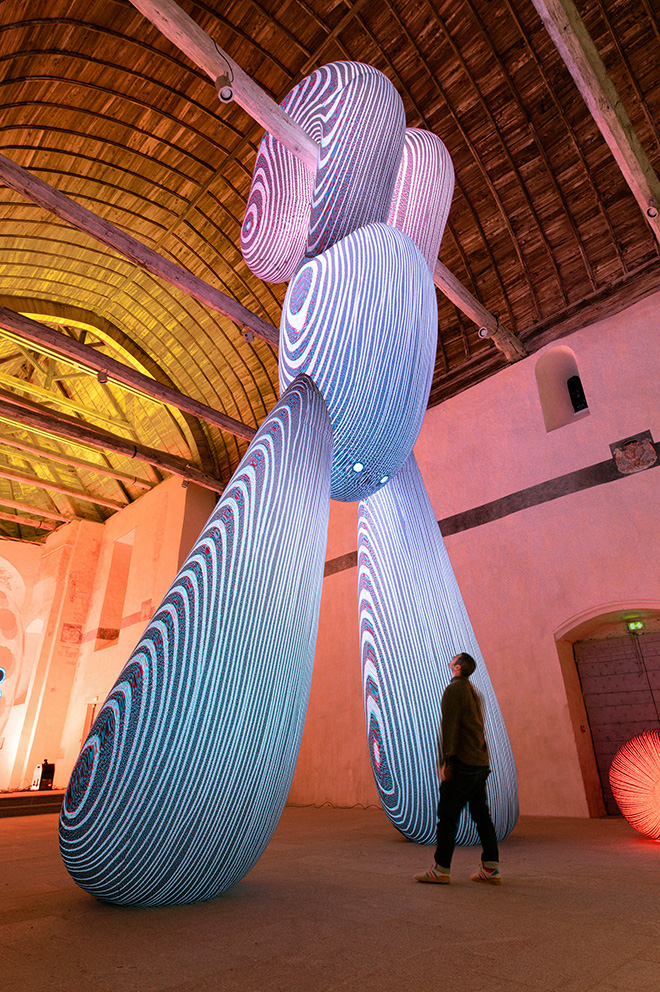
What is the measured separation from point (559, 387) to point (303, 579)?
6.16m

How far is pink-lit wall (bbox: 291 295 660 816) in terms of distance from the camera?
6.09m

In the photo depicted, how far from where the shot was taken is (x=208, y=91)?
749 cm

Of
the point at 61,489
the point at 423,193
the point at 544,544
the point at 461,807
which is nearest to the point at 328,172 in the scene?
the point at 423,193

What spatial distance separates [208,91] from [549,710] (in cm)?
864

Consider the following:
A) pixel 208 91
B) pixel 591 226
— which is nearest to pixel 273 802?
pixel 591 226

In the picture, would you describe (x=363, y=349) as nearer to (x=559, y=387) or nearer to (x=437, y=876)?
(x=437, y=876)

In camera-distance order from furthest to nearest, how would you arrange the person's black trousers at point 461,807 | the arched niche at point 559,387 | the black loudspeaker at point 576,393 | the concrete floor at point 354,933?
the black loudspeaker at point 576,393 → the arched niche at point 559,387 → the person's black trousers at point 461,807 → the concrete floor at point 354,933

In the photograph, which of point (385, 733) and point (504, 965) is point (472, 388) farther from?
point (504, 965)

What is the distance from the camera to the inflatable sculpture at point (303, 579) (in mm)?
2250

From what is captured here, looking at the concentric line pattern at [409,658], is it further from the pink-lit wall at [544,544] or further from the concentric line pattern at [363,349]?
the pink-lit wall at [544,544]

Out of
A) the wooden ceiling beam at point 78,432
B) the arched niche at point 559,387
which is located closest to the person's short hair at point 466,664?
the arched niche at point 559,387

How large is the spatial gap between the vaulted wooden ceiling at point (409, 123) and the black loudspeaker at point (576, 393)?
74cm

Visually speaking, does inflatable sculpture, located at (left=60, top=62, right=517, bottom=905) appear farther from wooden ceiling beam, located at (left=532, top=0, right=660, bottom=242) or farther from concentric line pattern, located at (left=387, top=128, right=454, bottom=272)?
wooden ceiling beam, located at (left=532, top=0, right=660, bottom=242)

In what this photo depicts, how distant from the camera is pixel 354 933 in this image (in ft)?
6.44
